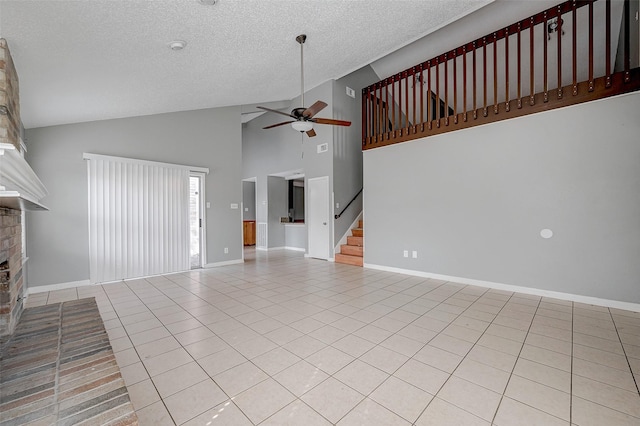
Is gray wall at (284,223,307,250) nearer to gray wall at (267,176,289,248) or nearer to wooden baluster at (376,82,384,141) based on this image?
gray wall at (267,176,289,248)

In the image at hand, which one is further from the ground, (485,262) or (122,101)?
(122,101)

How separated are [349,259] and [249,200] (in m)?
5.44

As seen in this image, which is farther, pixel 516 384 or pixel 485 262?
pixel 485 262

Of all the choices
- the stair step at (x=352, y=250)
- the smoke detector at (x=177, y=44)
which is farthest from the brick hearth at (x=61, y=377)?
the stair step at (x=352, y=250)

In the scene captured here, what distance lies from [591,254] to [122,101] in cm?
701

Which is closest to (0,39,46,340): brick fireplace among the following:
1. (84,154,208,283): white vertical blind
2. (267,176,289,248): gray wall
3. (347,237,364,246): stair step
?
(84,154,208,283): white vertical blind

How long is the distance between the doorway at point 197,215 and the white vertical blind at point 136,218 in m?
0.23

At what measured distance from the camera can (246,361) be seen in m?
2.29

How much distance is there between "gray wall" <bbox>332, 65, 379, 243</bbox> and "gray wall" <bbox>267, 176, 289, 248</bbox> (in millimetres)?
3100

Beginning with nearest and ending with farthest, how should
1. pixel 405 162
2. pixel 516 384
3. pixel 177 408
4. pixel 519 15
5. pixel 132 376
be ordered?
pixel 177 408 < pixel 516 384 < pixel 132 376 < pixel 519 15 < pixel 405 162

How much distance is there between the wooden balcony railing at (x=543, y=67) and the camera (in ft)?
12.0

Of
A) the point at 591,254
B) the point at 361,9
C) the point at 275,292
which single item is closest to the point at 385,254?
the point at 275,292

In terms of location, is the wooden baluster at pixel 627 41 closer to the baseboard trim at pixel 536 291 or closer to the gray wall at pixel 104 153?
the baseboard trim at pixel 536 291

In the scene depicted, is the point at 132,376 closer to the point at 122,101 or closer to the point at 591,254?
the point at 122,101
